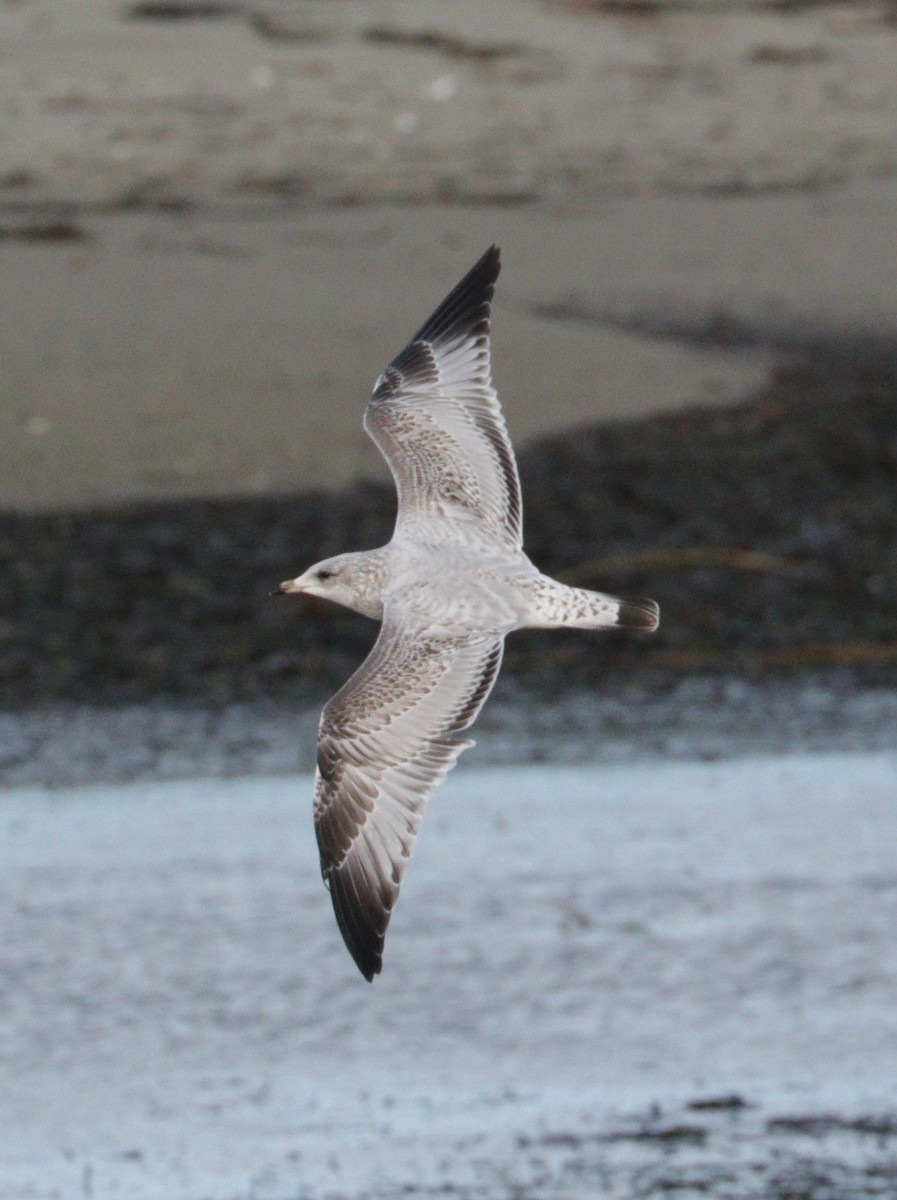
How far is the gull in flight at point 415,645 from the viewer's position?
5.18m

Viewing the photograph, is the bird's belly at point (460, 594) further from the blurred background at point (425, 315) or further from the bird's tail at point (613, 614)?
the blurred background at point (425, 315)

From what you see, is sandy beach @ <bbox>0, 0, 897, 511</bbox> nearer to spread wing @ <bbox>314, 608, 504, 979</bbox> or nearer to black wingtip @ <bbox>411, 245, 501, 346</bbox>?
black wingtip @ <bbox>411, 245, 501, 346</bbox>

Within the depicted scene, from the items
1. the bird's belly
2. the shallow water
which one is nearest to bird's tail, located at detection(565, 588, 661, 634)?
the bird's belly

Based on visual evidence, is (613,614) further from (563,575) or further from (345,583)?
(563,575)

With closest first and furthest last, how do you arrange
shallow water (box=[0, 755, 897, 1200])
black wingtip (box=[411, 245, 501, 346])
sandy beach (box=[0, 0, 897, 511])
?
1. black wingtip (box=[411, 245, 501, 346])
2. shallow water (box=[0, 755, 897, 1200])
3. sandy beach (box=[0, 0, 897, 511])

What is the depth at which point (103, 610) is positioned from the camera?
34.3 ft

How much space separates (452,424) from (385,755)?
972mm

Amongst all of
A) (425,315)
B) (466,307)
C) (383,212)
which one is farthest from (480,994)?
(383,212)

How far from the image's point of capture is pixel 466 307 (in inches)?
243

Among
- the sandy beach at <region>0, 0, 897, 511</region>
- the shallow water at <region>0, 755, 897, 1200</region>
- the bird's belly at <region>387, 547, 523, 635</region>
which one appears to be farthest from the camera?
the sandy beach at <region>0, 0, 897, 511</region>

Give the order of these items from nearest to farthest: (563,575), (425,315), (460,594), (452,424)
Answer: (460,594) → (452,424) → (563,575) → (425,315)

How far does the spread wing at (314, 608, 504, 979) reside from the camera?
5.22 metres

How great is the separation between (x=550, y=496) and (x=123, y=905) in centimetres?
256

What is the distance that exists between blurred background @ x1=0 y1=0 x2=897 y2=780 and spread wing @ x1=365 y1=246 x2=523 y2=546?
13.8ft
